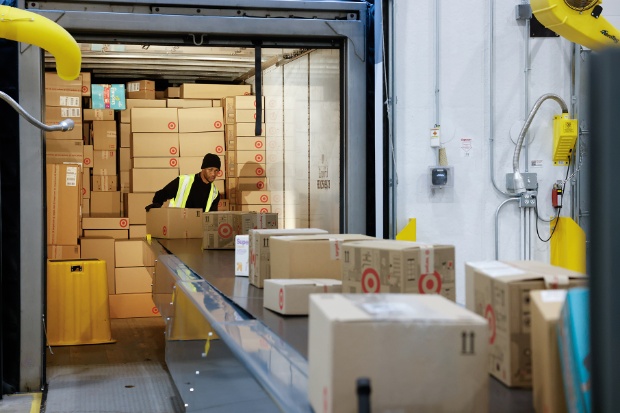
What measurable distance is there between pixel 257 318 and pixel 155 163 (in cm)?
654

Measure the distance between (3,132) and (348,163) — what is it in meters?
2.24

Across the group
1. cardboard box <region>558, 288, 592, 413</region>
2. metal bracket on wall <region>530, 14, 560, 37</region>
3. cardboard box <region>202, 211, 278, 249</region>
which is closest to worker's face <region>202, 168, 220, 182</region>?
cardboard box <region>202, 211, 278, 249</region>

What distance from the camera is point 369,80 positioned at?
569cm

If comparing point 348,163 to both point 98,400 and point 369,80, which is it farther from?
point 98,400

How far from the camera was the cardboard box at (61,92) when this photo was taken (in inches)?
331

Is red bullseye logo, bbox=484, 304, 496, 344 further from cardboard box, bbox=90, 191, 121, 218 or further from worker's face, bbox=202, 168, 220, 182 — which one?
cardboard box, bbox=90, 191, 121, 218

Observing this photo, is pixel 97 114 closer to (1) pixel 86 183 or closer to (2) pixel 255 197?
(1) pixel 86 183

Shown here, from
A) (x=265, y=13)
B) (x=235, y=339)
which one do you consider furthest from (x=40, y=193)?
(x=235, y=339)

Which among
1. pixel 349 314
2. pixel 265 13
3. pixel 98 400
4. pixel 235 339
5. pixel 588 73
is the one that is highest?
pixel 265 13

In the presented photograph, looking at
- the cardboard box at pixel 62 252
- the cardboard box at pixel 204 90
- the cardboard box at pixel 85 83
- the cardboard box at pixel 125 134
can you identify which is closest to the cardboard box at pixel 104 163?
the cardboard box at pixel 125 134

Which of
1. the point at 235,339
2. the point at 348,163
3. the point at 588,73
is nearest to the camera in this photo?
the point at 588,73

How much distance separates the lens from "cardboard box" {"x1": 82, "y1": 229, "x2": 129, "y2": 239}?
28.7 feet

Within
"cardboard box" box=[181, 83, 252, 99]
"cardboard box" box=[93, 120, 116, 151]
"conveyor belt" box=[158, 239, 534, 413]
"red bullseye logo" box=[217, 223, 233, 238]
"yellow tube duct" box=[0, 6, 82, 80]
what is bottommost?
"conveyor belt" box=[158, 239, 534, 413]

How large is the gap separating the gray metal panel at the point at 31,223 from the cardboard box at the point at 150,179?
359 cm
